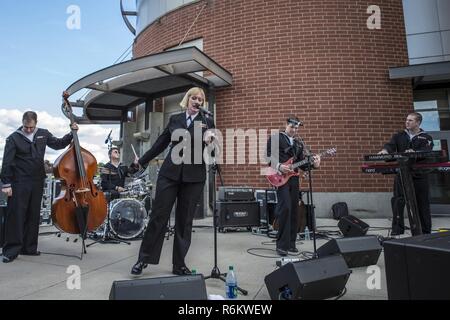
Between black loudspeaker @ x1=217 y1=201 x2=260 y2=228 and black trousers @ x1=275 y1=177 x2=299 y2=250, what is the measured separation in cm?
191

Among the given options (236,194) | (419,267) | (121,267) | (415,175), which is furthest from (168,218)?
(415,175)

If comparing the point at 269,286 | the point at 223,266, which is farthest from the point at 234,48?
the point at 269,286

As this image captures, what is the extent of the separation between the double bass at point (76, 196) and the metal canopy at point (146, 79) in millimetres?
2788

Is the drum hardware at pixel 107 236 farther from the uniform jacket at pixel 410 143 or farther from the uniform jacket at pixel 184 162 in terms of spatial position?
the uniform jacket at pixel 410 143

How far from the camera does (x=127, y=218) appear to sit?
5297mm

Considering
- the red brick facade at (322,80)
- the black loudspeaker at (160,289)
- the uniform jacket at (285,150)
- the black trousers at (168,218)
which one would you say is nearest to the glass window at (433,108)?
the red brick facade at (322,80)

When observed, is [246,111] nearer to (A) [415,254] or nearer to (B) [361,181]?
(B) [361,181]

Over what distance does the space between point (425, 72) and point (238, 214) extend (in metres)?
5.12

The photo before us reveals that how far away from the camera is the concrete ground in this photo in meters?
2.60

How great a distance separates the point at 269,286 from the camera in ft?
7.82

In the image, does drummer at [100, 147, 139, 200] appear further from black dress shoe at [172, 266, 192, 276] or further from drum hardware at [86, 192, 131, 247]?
black dress shoe at [172, 266, 192, 276]

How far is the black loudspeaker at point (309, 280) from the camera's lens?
2117 millimetres

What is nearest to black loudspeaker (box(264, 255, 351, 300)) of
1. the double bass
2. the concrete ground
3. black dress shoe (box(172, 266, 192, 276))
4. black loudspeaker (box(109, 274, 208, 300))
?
the concrete ground

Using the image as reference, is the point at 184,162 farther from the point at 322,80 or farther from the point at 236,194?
the point at 322,80
